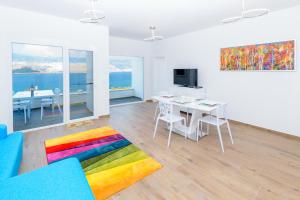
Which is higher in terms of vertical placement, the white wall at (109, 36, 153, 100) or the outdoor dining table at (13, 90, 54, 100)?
the white wall at (109, 36, 153, 100)

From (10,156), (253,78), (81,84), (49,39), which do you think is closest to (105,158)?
(10,156)

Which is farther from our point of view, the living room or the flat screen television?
the flat screen television

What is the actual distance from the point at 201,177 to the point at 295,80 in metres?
2.85

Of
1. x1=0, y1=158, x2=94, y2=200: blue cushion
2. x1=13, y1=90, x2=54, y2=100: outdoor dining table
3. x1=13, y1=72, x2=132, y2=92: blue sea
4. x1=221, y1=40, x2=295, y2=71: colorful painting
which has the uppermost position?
x1=221, y1=40, x2=295, y2=71: colorful painting

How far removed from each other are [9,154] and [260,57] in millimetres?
4802

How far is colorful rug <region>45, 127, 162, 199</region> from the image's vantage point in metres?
2.15

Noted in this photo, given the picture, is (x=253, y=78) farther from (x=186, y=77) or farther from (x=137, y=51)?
(x=137, y=51)

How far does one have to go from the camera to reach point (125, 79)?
9258mm

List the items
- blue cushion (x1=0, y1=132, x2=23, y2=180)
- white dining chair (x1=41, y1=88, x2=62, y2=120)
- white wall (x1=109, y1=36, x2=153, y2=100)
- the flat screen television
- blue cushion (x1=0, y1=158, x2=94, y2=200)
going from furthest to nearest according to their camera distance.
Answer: white wall (x1=109, y1=36, x2=153, y2=100) < the flat screen television < white dining chair (x1=41, y1=88, x2=62, y2=120) < blue cushion (x1=0, y1=132, x2=23, y2=180) < blue cushion (x1=0, y1=158, x2=94, y2=200)

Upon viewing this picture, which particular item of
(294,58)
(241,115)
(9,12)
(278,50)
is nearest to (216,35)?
(278,50)

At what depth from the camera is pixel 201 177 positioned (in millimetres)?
2268

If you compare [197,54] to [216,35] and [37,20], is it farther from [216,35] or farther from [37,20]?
[37,20]

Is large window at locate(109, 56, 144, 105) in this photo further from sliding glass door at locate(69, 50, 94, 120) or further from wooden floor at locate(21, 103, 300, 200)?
wooden floor at locate(21, 103, 300, 200)

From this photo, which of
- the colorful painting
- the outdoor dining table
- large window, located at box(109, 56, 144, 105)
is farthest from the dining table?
large window, located at box(109, 56, 144, 105)
